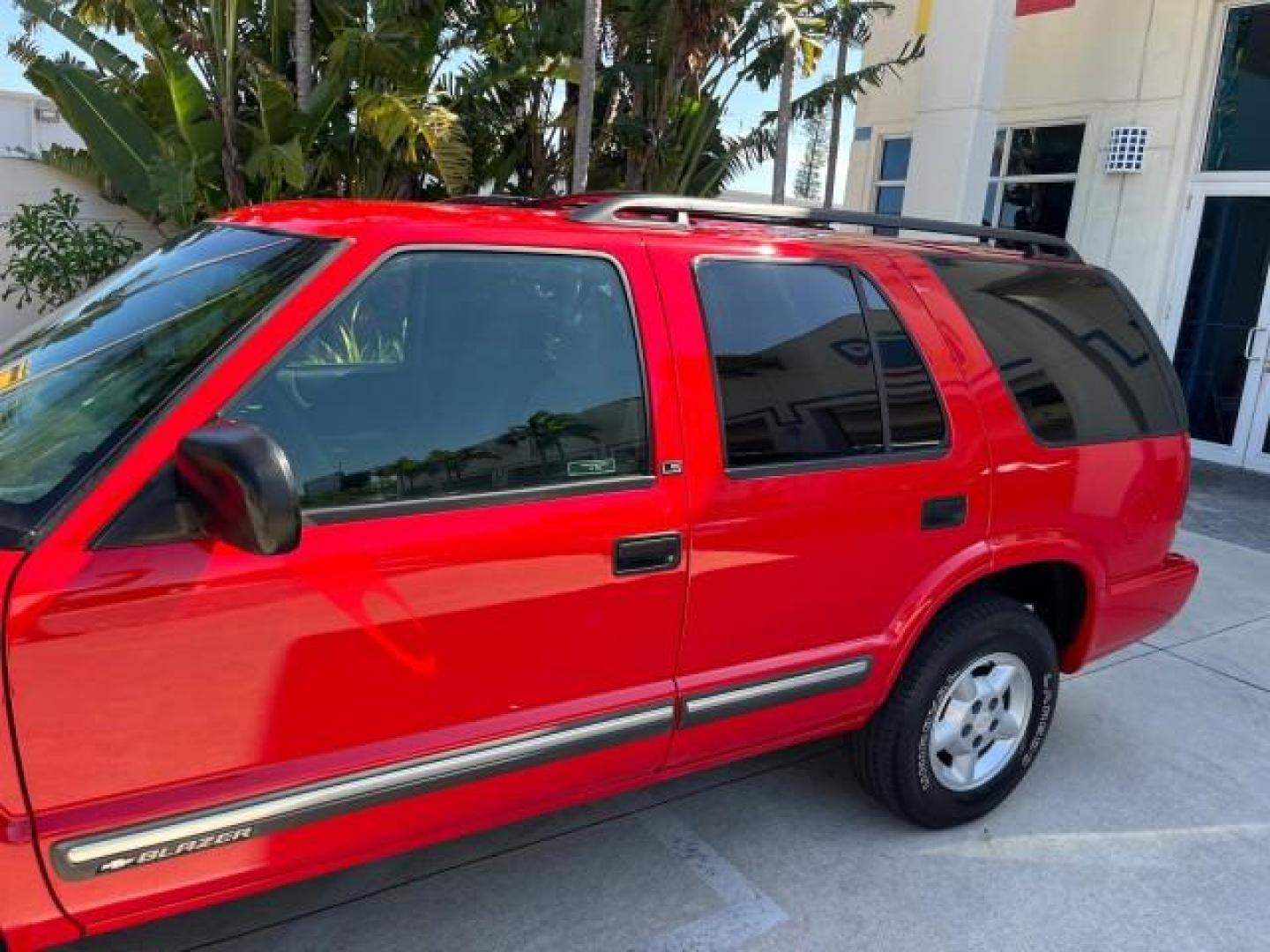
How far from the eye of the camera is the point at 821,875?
3072 mm

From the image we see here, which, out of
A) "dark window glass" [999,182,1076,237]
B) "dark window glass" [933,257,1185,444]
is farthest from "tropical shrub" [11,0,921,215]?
"dark window glass" [933,257,1185,444]

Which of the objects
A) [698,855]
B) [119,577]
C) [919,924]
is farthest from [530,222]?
[919,924]

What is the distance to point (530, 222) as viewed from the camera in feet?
8.26

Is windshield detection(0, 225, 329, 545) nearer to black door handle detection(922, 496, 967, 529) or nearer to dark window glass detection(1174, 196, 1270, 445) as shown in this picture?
black door handle detection(922, 496, 967, 529)

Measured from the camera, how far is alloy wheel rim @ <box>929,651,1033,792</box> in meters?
3.26

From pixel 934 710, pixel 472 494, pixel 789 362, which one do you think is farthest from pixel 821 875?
pixel 472 494

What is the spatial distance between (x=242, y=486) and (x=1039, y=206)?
1048 centimetres

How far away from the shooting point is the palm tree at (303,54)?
8.02 metres

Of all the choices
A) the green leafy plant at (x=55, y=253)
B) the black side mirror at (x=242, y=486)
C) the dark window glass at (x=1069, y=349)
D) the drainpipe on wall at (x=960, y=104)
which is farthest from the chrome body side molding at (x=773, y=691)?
the drainpipe on wall at (x=960, y=104)

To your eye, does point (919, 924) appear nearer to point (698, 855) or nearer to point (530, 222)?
point (698, 855)

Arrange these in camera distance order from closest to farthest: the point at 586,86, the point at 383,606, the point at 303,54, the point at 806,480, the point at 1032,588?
the point at 383,606, the point at 806,480, the point at 1032,588, the point at 303,54, the point at 586,86

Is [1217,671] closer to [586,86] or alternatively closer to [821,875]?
[821,875]

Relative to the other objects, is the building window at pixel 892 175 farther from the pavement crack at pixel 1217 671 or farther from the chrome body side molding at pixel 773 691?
the chrome body side molding at pixel 773 691

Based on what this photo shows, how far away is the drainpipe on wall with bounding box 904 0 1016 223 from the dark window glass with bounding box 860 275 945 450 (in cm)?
764
